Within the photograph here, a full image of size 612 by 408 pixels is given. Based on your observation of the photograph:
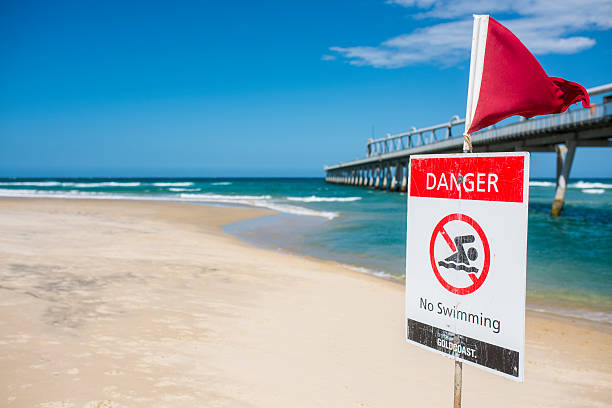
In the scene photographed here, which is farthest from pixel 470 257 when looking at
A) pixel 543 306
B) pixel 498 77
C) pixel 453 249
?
pixel 543 306

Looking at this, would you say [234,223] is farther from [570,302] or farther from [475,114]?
[475,114]

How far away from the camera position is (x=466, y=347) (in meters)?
2.25

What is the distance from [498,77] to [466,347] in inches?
57.2

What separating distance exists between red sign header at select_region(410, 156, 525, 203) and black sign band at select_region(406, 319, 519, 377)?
2.38 ft

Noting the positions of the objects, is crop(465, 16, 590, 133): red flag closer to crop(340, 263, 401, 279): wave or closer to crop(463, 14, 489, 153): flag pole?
crop(463, 14, 489, 153): flag pole

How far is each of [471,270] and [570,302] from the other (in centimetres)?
780

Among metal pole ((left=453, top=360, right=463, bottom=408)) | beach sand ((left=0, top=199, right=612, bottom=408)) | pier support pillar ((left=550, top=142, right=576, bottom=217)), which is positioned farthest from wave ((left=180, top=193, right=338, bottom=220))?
metal pole ((left=453, top=360, right=463, bottom=408))

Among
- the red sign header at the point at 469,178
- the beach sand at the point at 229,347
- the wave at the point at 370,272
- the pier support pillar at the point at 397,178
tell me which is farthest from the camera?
the pier support pillar at the point at 397,178

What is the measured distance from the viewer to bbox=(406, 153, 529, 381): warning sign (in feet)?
6.68

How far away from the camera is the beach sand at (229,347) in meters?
3.53

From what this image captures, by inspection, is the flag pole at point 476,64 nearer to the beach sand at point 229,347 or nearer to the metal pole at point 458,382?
the metal pole at point 458,382

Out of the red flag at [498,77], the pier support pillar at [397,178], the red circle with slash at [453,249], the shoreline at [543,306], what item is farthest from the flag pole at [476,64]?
the pier support pillar at [397,178]

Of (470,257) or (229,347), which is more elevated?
(470,257)

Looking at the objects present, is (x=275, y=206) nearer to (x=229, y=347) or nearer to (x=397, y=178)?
(x=229, y=347)
